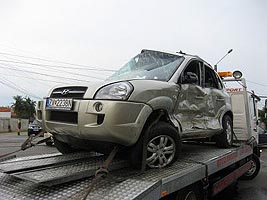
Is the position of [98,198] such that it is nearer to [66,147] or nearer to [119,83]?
[119,83]

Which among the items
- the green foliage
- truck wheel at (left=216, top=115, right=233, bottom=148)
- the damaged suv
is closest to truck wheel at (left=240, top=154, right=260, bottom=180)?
truck wheel at (left=216, top=115, right=233, bottom=148)

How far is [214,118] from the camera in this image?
5.27m

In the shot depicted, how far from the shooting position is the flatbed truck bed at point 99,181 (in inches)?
114

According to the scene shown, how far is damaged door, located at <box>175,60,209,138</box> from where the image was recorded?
14.1ft

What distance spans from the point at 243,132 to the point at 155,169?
14.8 ft

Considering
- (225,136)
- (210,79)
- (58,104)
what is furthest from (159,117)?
(225,136)

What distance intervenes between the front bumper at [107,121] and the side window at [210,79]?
2.08m

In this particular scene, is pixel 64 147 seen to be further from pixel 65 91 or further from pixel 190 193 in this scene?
pixel 190 193

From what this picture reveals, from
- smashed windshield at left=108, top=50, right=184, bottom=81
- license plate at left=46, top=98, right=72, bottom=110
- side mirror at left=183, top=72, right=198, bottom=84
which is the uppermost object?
smashed windshield at left=108, top=50, right=184, bottom=81

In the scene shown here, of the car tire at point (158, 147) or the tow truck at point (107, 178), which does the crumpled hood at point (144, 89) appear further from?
the tow truck at point (107, 178)

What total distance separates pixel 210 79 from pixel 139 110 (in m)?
2.52

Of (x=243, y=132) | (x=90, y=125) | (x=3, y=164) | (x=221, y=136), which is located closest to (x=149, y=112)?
(x=90, y=125)

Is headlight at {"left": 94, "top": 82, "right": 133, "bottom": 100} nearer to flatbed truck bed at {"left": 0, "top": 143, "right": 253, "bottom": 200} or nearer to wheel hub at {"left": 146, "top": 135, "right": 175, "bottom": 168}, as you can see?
wheel hub at {"left": 146, "top": 135, "right": 175, "bottom": 168}

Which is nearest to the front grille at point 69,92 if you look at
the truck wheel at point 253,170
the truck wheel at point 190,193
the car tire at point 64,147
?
the car tire at point 64,147
